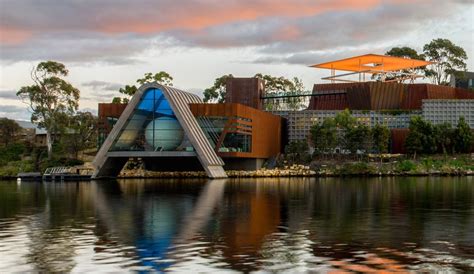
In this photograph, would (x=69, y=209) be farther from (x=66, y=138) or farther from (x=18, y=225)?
(x=66, y=138)

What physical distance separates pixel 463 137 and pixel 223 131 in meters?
38.7

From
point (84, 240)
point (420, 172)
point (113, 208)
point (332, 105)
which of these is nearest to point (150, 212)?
point (113, 208)

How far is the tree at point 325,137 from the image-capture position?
9975 centimetres

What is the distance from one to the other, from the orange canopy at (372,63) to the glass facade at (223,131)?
33.7 m

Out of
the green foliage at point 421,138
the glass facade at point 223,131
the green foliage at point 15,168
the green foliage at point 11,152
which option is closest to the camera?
the glass facade at point 223,131

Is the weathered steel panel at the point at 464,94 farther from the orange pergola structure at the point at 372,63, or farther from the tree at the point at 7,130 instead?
the tree at the point at 7,130

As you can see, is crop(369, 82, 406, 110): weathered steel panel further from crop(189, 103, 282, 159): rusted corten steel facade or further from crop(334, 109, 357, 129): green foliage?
crop(189, 103, 282, 159): rusted corten steel facade

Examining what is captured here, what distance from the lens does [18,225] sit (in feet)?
93.4

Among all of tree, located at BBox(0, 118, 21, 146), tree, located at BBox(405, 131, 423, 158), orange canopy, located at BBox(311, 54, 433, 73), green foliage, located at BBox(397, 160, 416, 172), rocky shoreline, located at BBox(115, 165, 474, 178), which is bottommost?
rocky shoreline, located at BBox(115, 165, 474, 178)

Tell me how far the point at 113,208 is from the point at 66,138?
247ft

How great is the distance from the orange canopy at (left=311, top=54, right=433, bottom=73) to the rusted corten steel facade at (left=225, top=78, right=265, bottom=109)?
10.9 metres

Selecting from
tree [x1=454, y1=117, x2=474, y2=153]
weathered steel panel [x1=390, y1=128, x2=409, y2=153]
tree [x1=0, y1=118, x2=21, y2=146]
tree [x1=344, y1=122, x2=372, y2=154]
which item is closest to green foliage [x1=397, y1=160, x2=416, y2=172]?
tree [x1=344, y1=122, x2=372, y2=154]

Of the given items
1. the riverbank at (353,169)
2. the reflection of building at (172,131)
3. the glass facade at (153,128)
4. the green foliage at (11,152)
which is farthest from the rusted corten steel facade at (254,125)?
the green foliage at (11,152)

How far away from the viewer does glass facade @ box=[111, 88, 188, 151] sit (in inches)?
3248
